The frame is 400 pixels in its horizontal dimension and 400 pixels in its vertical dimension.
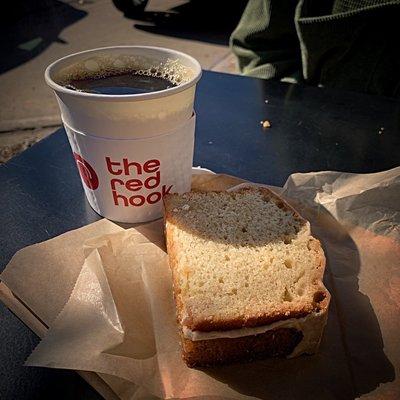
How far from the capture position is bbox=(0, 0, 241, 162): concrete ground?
3.62m

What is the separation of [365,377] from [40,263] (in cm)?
74

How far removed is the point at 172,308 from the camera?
921 mm

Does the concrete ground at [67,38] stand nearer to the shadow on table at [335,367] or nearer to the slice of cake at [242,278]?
the slice of cake at [242,278]

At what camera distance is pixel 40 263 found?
987mm

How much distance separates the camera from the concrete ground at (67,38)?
3.62 metres

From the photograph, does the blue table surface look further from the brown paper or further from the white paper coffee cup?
the white paper coffee cup

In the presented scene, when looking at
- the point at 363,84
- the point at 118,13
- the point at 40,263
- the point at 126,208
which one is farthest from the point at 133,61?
the point at 118,13

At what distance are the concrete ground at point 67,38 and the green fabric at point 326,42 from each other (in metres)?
1.92

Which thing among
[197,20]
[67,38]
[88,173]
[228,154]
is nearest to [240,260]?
[88,173]

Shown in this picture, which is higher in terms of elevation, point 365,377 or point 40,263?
point 40,263

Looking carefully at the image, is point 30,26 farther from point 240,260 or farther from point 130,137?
point 240,260

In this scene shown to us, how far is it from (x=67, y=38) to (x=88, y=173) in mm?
4945

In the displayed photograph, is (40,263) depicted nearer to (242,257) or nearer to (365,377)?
(242,257)

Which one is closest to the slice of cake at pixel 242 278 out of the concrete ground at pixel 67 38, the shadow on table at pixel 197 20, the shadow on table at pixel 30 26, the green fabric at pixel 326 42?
the green fabric at pixel 326 42
